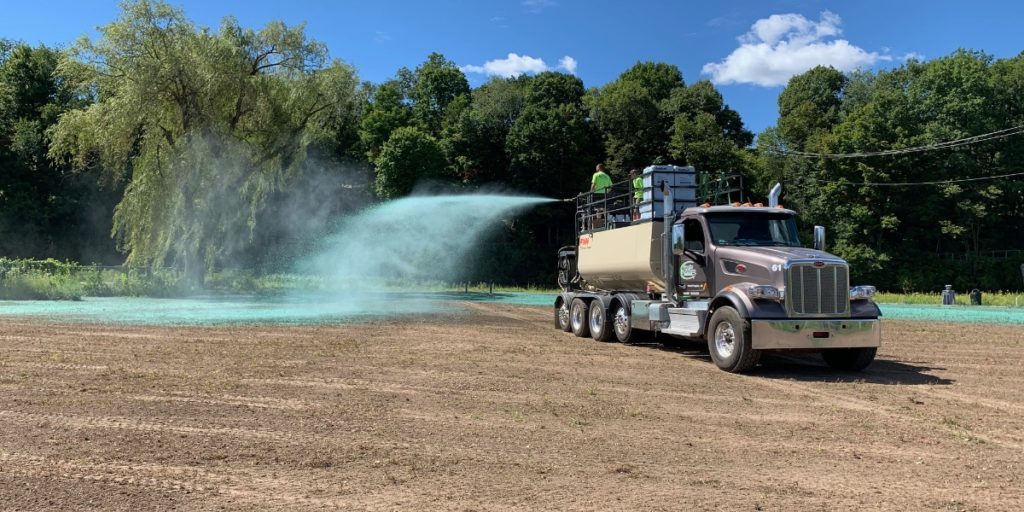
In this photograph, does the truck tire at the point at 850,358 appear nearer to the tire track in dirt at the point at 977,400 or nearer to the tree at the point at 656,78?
the tire track in dirt at the point at 977,400

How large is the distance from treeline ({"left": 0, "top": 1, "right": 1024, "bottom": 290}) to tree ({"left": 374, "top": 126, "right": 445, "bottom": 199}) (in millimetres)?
144

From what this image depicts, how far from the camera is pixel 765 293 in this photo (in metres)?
11.2

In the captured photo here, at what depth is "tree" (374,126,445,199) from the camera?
49500 millimetres

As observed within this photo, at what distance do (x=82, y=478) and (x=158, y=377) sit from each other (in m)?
4.96

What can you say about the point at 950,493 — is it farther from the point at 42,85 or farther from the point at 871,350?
the point at 42,85

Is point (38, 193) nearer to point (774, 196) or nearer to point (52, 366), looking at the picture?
point (52, 366)

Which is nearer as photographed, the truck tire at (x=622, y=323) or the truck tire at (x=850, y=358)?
the truck tire at (x=850, y=358)

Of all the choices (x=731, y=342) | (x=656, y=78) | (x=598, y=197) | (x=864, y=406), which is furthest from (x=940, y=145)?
(x=864, y=406)

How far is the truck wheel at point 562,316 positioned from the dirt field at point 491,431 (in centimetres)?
531

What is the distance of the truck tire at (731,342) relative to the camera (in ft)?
36.6

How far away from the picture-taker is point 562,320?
19.1m

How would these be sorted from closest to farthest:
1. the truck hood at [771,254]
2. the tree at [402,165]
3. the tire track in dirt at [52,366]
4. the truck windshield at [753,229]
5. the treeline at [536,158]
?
the tire track in dirt at [52,366]
the truck hood at [771,254]
the truck windshield at [753,229]
the treeline at [536,158]
the tree at [402,165]

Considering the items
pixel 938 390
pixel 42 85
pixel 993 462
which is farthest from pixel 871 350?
pixel 42 85

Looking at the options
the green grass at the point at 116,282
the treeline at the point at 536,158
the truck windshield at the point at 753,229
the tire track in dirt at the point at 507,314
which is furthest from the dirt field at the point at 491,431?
the treeline at the point at 536,158
